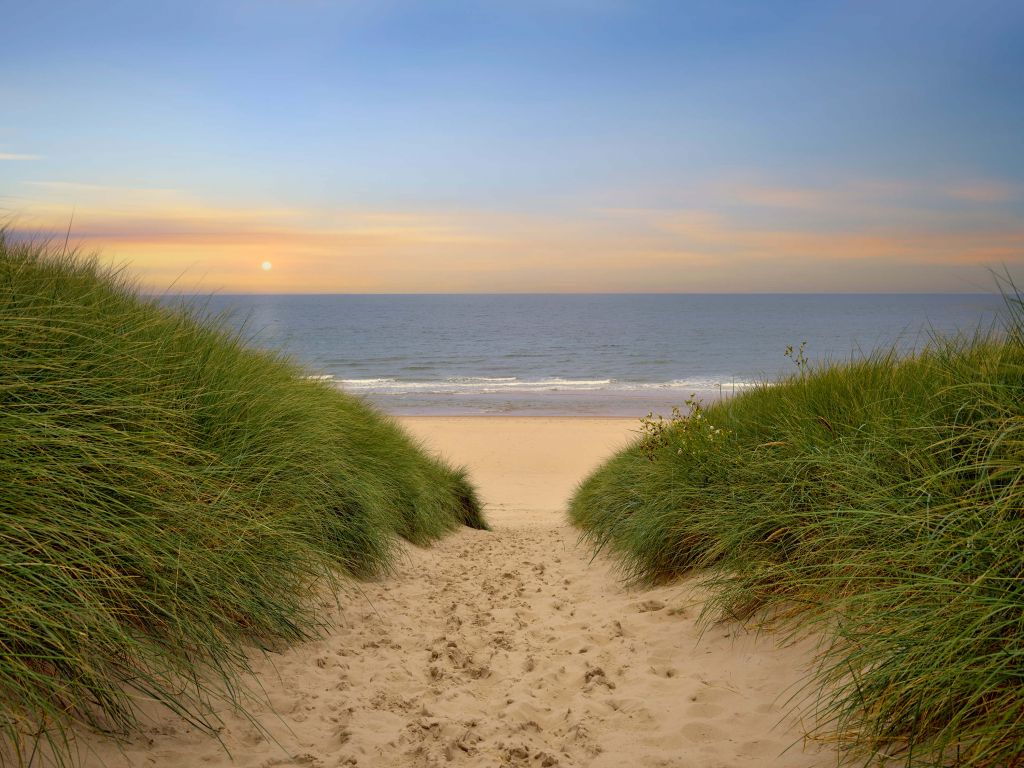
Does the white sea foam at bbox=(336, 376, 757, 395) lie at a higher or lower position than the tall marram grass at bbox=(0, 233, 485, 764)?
lower

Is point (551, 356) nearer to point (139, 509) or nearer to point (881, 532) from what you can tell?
point (881, 532)

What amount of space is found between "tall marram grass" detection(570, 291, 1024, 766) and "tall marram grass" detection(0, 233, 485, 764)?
8.60 feet

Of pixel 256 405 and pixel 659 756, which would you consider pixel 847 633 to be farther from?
pixel 256 405

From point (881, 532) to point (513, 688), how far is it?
2.17 m

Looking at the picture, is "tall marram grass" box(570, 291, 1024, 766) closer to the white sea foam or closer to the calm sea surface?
the calm sea surface

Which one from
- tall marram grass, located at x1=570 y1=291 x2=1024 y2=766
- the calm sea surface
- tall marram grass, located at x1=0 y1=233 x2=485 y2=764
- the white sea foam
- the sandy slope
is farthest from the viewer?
the white sea foam

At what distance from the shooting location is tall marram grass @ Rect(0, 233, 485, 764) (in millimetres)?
2521

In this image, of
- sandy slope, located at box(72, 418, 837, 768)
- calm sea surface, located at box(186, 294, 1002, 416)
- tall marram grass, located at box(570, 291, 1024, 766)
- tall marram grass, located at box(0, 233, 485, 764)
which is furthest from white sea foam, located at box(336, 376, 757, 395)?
sandy slope, located at box(72, 418, 837, 768)

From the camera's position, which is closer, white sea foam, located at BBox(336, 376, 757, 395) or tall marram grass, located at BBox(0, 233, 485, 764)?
tall marram grass, located at BBox(0, 233, 485, 764)

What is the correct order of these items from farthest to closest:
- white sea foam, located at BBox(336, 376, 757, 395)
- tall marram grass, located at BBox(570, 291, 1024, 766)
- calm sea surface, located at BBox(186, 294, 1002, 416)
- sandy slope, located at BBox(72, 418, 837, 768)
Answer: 1. white sea foam, located at BBox(336, 376, 757, 395)
2. calm sea surface, located at BBox(186, 294, 1002, 416)
3. sandy slope, located at BBox(72, 418, 837, 768)
4. tall marram grass, located at BBox(570, 291, 1024, 766)

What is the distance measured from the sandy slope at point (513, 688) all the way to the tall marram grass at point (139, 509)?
0.83 ft

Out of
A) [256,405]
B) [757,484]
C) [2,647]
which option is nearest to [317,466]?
[256,405]

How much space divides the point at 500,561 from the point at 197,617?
15.7 ft

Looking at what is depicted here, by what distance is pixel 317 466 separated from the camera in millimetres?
5098
